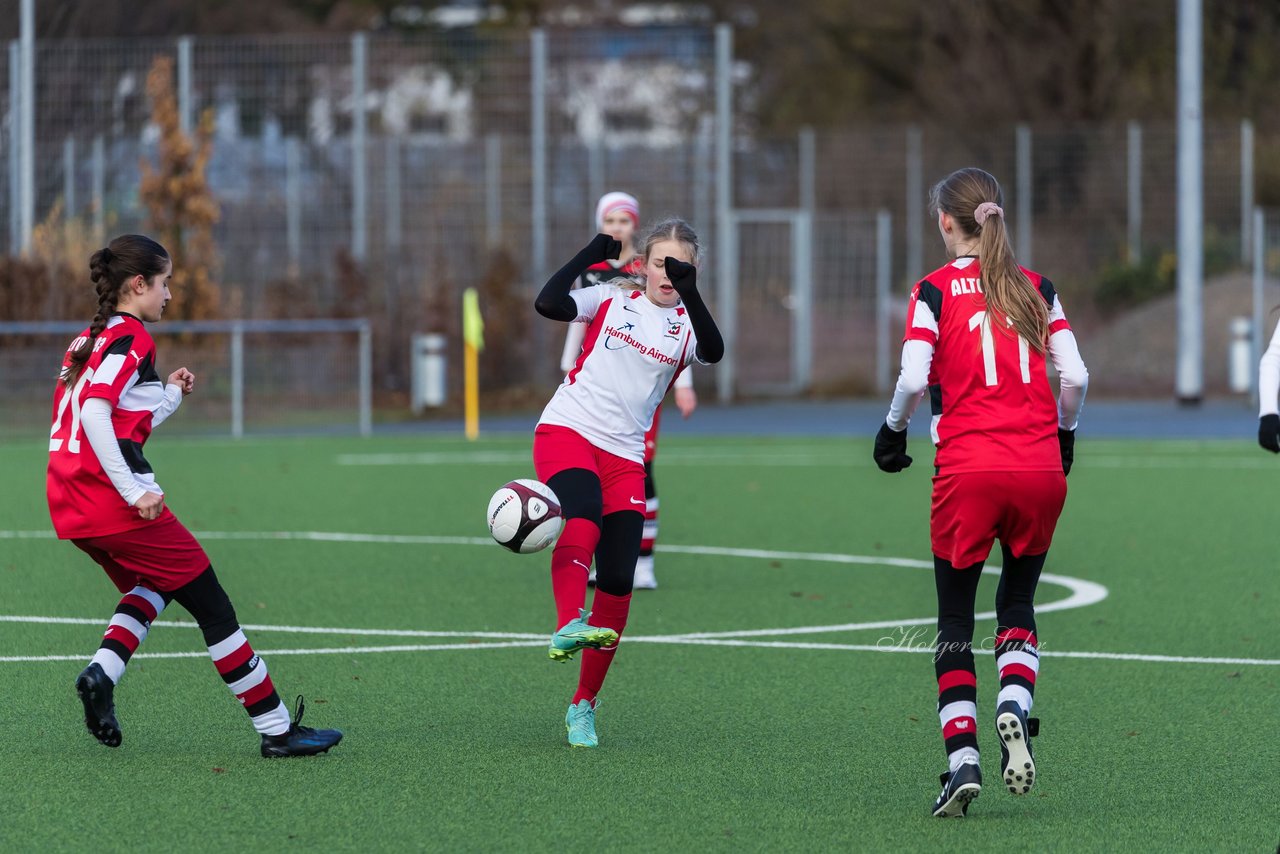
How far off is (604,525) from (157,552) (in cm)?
154

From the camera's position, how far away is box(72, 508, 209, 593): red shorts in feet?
20.2

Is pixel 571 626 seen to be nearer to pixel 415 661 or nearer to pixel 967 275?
pixel 967 275

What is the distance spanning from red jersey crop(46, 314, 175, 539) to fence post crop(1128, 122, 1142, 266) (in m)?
26.5

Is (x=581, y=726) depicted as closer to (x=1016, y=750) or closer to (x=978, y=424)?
(x=1016, y=750)

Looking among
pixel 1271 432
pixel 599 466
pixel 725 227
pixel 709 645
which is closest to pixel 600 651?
pixel 599 466

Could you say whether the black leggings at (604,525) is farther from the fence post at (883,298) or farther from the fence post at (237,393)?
the fence post at (883,298)

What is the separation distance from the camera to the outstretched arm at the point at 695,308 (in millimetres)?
6539

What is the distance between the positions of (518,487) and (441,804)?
1269mm

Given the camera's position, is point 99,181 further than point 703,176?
Yes

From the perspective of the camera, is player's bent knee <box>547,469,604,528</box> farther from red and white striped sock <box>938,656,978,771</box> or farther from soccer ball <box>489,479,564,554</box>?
red and white striped sock <box>938,656,978,771</box>

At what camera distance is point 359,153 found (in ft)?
94.4

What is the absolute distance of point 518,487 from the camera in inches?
261

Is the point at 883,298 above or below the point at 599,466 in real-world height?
above

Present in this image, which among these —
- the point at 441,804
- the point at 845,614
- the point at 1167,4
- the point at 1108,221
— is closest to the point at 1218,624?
the point at 845,614
